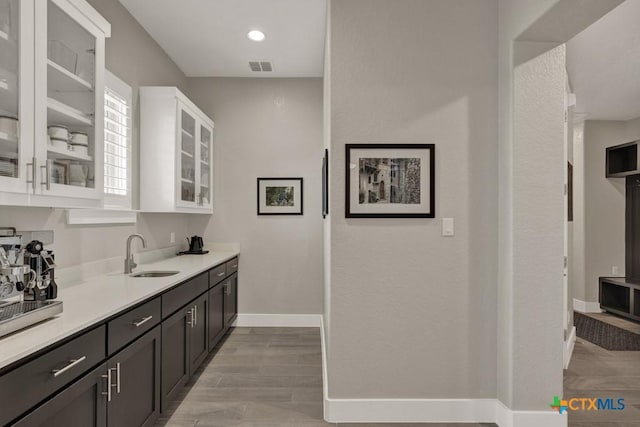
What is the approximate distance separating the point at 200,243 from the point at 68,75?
2.73 meters

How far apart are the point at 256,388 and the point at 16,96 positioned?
238 cm

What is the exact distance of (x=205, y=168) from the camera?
4418mm

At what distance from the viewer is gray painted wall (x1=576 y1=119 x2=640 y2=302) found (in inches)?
225

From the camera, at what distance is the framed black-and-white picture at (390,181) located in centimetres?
255

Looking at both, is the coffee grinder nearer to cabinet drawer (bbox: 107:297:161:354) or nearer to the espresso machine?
the espresso machine

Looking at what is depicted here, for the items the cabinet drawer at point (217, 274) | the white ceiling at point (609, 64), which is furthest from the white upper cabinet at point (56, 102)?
the white ceiling at point (609, 64)

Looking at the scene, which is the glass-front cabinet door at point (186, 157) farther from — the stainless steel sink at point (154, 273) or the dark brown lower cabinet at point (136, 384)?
the dark brown lower cabinet at point (136, 384)

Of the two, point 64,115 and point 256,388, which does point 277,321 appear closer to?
point 256,388

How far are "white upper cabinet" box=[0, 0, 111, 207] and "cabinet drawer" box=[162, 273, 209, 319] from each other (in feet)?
2.33

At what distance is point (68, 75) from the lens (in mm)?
1949

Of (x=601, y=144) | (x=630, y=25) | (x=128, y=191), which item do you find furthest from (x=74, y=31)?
(x=601, y=144)

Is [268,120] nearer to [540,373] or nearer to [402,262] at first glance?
[402,262]

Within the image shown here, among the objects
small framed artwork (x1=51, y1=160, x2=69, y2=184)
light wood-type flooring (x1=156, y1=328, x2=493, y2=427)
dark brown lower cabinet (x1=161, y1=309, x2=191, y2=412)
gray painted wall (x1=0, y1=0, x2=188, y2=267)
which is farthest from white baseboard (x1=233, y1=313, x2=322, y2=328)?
small framed artwork (x1=51, y1=160, x2=69, y2=184)

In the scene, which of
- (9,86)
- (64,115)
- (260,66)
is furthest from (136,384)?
(260,66)
